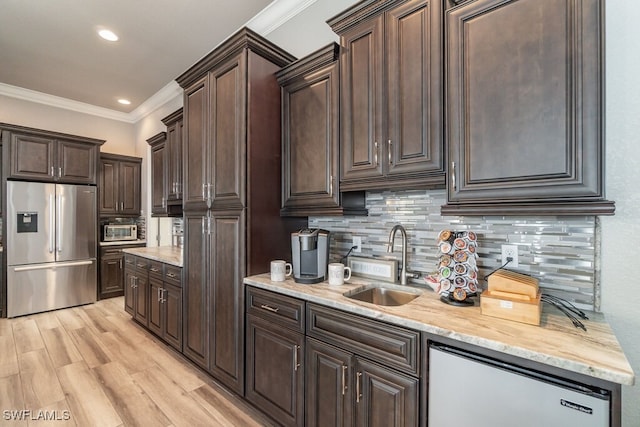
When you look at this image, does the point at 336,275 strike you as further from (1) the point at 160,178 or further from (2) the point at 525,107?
(1) the point at 160,178

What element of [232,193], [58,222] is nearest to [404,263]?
[232,193]

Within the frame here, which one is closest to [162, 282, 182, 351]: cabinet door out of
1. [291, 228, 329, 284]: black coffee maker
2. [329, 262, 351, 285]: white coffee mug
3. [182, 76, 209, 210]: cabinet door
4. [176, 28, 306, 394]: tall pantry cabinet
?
[176, 28, 306, 394]: tall pantry cabinet

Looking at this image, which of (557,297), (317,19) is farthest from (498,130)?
(317,19)

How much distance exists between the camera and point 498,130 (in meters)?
1.25

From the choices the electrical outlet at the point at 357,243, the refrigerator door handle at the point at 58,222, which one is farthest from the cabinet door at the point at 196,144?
the refrigerator door handle at the point at 58,222

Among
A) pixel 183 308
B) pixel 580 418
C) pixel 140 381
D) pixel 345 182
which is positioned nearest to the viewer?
pixel 580 418

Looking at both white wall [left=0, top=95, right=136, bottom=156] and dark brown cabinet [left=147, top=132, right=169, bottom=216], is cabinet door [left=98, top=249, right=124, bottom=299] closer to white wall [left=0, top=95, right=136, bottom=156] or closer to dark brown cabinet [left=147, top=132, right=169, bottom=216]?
dark brown cabinet [left=147, top=132, right=169, bottom=216]

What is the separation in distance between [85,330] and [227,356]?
2.49m

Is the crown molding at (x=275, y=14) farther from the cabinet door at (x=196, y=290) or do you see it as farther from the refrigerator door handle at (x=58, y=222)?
the refrigerator door handle at (x=58, y=222)

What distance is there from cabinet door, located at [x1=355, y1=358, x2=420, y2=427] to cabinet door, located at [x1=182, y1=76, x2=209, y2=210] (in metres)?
1.78

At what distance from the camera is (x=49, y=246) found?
4012mm

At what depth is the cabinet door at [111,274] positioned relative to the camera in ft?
15.2

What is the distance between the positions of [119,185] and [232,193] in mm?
4040

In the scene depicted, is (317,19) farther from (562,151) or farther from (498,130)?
(562,151)
